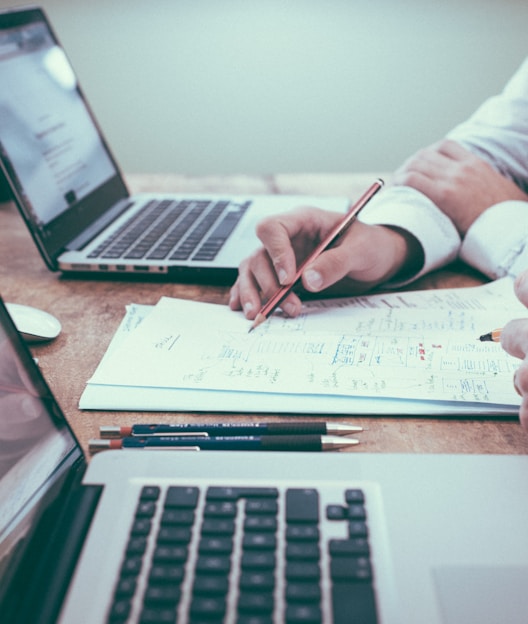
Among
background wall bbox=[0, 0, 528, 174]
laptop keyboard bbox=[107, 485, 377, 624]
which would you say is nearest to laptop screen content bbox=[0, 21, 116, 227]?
laptop keyboard bbox=[107, 485, 377, 624]

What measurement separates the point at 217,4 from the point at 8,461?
1526 mm

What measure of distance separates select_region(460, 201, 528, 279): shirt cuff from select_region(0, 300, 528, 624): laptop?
1.13 ft

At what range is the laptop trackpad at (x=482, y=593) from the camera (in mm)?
290

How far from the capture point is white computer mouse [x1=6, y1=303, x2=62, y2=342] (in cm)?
56

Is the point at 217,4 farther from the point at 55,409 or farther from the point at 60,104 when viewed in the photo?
the point at 55,409

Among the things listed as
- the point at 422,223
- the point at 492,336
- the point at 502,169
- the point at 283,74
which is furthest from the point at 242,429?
the point at 283,74

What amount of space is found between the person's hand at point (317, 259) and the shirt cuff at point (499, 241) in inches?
2.8

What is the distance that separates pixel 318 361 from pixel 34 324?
0.89 feet

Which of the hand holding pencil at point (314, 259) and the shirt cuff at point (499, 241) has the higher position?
the hand holding pencil at point (314, 259)

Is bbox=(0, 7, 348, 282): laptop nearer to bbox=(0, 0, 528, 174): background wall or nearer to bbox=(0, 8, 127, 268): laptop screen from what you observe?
bbox=(0, 8, 127, 268): laptop screen

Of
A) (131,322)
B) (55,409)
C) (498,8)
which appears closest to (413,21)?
(498,8)

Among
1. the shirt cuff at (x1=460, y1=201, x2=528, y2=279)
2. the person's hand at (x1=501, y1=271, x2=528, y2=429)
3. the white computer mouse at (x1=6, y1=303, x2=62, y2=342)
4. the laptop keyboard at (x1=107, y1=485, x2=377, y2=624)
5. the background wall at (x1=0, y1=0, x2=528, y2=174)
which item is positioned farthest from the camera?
the background wall at (x1=0, y1=0, x2=528, y2=174)

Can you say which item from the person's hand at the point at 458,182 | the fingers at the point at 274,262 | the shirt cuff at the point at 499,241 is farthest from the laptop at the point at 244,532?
the person's hand at the point at 458,182

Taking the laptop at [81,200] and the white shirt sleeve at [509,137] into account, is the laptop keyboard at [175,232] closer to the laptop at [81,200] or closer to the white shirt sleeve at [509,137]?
the laptop at [81,200]
